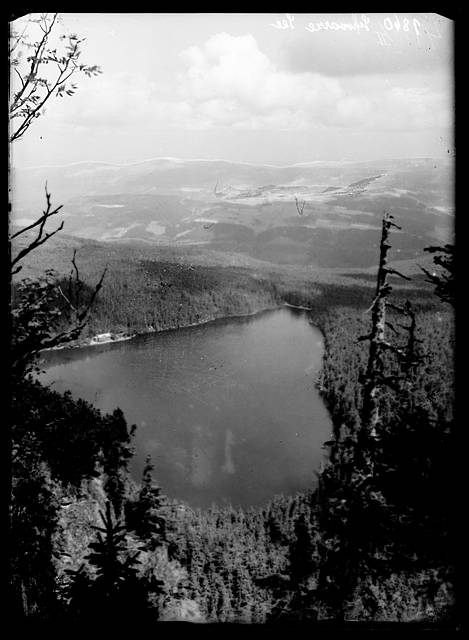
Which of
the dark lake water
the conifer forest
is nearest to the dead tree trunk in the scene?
the conifer forest

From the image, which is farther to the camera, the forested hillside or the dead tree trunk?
the dead tree trunk

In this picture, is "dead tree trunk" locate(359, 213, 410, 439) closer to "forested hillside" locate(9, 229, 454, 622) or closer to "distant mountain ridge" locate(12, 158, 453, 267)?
"forested hillside" locate(9, 229, 454, 622)

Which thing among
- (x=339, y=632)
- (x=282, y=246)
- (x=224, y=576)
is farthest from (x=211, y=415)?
(x=339, y=632)

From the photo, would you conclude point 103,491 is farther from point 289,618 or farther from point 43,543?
point 289,618

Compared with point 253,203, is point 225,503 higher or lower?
lower

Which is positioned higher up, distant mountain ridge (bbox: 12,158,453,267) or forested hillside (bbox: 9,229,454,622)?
distant mountain ridge (bbox: 12,158,453,267)

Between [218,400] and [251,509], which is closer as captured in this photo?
[218,400]

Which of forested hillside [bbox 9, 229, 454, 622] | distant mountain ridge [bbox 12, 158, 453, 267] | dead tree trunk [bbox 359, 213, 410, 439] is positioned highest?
distant mountain ridge [bbox 12, 158, 453, 267]

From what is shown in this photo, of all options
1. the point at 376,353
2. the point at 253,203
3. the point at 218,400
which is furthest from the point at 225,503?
the point at 376,353

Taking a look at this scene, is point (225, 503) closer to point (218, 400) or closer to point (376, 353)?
point (218, 400)

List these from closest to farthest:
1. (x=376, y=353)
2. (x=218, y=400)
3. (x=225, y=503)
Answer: (x=376, y=353), (x=218, y=400), (x=225, y=503)
